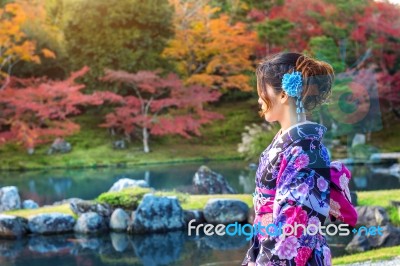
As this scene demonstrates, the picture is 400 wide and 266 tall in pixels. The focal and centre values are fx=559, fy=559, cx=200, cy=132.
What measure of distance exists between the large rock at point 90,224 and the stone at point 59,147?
8.64 metres

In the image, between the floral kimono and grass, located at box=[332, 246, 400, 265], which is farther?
grass, located at box=[332, 246, 400, 265]

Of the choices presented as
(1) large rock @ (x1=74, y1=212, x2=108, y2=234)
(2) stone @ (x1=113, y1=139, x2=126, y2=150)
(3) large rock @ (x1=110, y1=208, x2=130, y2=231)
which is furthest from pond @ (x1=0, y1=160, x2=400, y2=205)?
(3) large rock @ (x1=110, y1=208, x2=130, y2=231)

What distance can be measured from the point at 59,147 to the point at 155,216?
9.12 metres

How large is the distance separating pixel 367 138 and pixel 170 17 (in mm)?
6690

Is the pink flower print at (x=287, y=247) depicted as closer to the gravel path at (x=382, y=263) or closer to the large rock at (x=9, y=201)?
the gravel path at (x=382, y=263)

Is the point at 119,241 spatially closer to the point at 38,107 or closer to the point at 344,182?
the point at 344,182

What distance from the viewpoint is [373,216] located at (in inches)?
259

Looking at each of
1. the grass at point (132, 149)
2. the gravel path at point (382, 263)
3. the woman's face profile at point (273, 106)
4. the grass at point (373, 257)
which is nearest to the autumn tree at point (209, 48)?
the grass at point (132, 149)

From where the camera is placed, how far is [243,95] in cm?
1884

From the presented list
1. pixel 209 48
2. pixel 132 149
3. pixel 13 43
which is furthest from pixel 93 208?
pixel 209 48

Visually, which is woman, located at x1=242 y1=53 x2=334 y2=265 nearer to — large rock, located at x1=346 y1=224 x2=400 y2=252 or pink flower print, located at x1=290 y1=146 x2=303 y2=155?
pink flower print, located at x1=290 y1=146 x2=303 y2=155

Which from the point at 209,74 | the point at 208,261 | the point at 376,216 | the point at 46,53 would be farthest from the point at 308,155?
the point at 209,74

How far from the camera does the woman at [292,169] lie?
1602 millimetres

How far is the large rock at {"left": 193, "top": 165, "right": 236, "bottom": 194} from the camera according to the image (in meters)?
9.25
